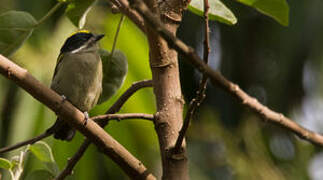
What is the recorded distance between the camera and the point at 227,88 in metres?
0.96

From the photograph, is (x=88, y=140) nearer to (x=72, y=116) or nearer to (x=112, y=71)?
(x=72, y=116)

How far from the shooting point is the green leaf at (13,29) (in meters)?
1.58

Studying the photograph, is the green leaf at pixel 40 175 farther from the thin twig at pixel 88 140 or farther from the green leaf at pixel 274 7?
the green leaf at pixel 274 7

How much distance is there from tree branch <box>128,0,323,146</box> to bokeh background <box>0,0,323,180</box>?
75 centimetres

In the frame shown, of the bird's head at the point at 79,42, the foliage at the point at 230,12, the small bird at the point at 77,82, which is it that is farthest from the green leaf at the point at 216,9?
the bird's head at the point at 79,42

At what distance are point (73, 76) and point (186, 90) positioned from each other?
314 centimetres

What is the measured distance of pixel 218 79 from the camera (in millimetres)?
934

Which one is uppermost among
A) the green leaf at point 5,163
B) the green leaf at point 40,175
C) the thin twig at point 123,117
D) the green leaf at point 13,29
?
the green leaf at point 13,29

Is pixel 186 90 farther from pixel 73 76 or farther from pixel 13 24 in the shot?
pixel 13 24

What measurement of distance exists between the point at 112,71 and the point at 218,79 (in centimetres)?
87

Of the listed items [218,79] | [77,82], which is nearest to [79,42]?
[77,82]

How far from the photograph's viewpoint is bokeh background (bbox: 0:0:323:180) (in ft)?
10.8

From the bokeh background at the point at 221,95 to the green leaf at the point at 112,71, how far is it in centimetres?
41

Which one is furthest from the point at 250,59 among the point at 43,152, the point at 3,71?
the point at 3,71
